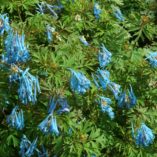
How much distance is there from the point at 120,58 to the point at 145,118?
0.53 m

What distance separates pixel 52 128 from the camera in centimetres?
327

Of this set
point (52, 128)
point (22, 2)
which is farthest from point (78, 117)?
point (22, 2)

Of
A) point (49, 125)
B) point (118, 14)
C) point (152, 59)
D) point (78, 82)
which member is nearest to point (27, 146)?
point (49, 125)

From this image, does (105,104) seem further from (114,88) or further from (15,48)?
(15,48)

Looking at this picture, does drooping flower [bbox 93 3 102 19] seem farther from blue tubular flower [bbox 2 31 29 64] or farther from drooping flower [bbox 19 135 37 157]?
drooping flower [bbox 19 135 37 157]

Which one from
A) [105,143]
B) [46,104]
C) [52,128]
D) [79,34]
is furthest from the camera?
[79,34]

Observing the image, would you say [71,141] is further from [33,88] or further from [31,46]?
[31,46]

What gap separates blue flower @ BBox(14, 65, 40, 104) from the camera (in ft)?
10.6

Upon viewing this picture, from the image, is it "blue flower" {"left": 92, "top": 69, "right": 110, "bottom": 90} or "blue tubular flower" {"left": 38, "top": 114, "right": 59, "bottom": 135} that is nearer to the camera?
"blue tubular flower" {"left": 38, "top": 114, "right": 59, "bottom": 135}

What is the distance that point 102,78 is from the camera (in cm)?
354

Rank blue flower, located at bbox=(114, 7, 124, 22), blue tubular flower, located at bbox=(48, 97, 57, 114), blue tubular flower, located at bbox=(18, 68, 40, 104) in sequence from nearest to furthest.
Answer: blue tubular flower, located at bbox=(18, 68, 40, 104) → blue tubular flower, located at bbox=(48, 97, 57, 114) → blue flower, located at bbox=(114, 7, 124, 22)

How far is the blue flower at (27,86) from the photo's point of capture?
3223 mm

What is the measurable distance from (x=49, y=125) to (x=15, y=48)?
58 centimetres

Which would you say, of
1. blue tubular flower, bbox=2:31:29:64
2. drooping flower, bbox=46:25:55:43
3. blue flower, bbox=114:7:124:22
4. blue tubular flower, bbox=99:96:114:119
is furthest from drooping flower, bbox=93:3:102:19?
blue tubular flower, bbox=2:31:29:64
